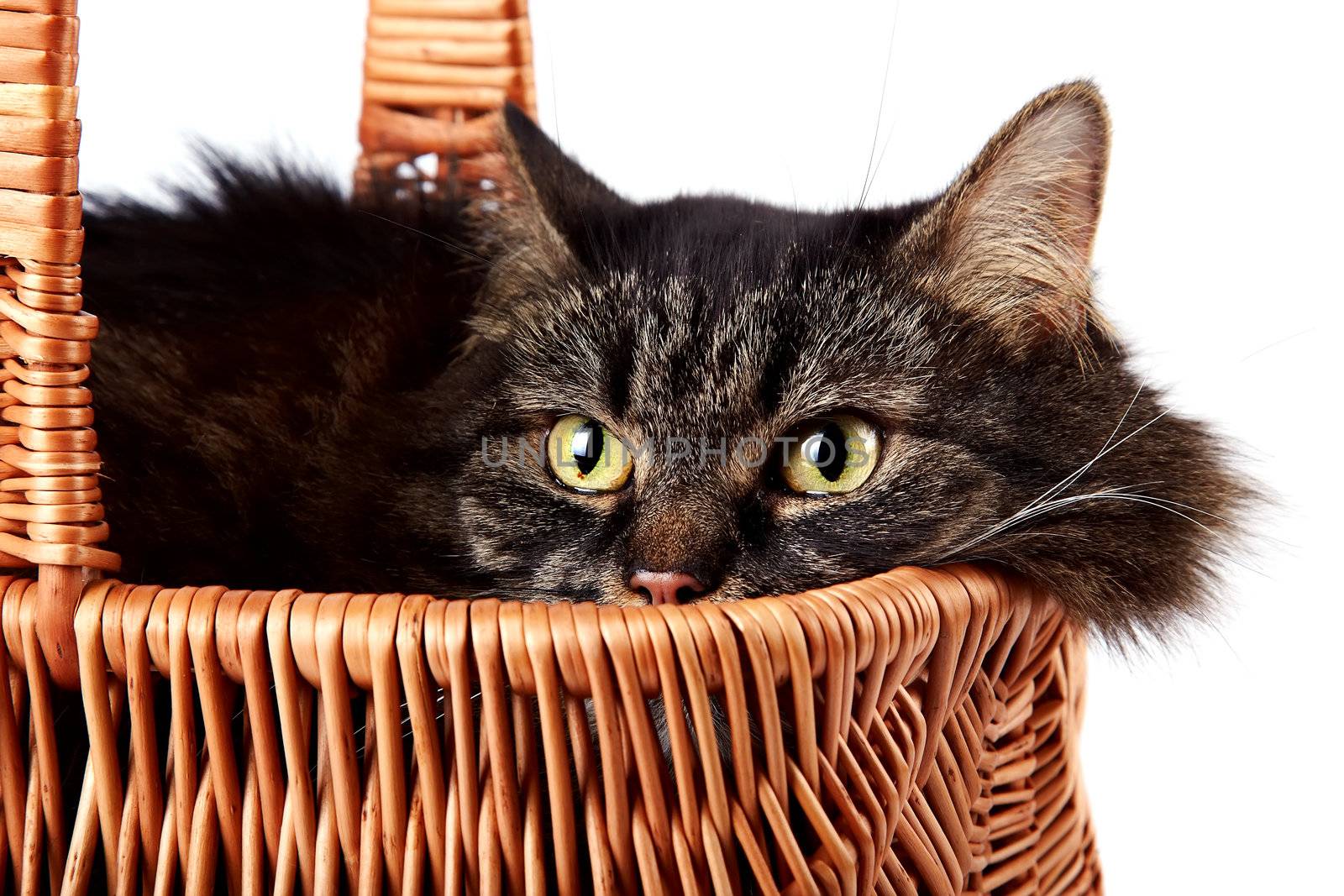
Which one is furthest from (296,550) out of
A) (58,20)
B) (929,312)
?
(929,312)

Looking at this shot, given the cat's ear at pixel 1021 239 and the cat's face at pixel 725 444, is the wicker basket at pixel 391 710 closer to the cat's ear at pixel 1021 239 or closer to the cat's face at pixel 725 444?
the cat's face at pixel 725 444

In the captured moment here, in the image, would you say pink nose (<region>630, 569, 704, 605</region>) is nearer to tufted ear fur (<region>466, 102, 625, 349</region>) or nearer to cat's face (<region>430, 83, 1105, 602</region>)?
cat's face (<region>430, 83, 1105, 602</region>)

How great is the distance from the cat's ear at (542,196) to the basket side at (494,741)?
0.65 m

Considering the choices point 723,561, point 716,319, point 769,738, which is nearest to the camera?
point 769,738

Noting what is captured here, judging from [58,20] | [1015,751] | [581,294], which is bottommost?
[1015,751]

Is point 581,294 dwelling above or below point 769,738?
above

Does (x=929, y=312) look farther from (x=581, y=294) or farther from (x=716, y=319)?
(x=581, y=294)

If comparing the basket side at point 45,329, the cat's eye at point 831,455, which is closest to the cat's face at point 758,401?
the cat's eye at point 831,455

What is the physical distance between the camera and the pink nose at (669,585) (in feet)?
3.76

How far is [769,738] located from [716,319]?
0.55 metres

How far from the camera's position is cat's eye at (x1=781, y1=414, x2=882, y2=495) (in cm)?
128

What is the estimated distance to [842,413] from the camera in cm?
129

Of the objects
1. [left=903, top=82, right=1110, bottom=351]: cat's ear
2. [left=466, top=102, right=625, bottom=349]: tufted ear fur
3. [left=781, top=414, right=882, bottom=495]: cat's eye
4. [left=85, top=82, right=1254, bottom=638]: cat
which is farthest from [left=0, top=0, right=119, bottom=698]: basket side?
[left=903, top=82, right=1110, bottom=351]: cat's ear

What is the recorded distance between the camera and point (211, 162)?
1814mm
